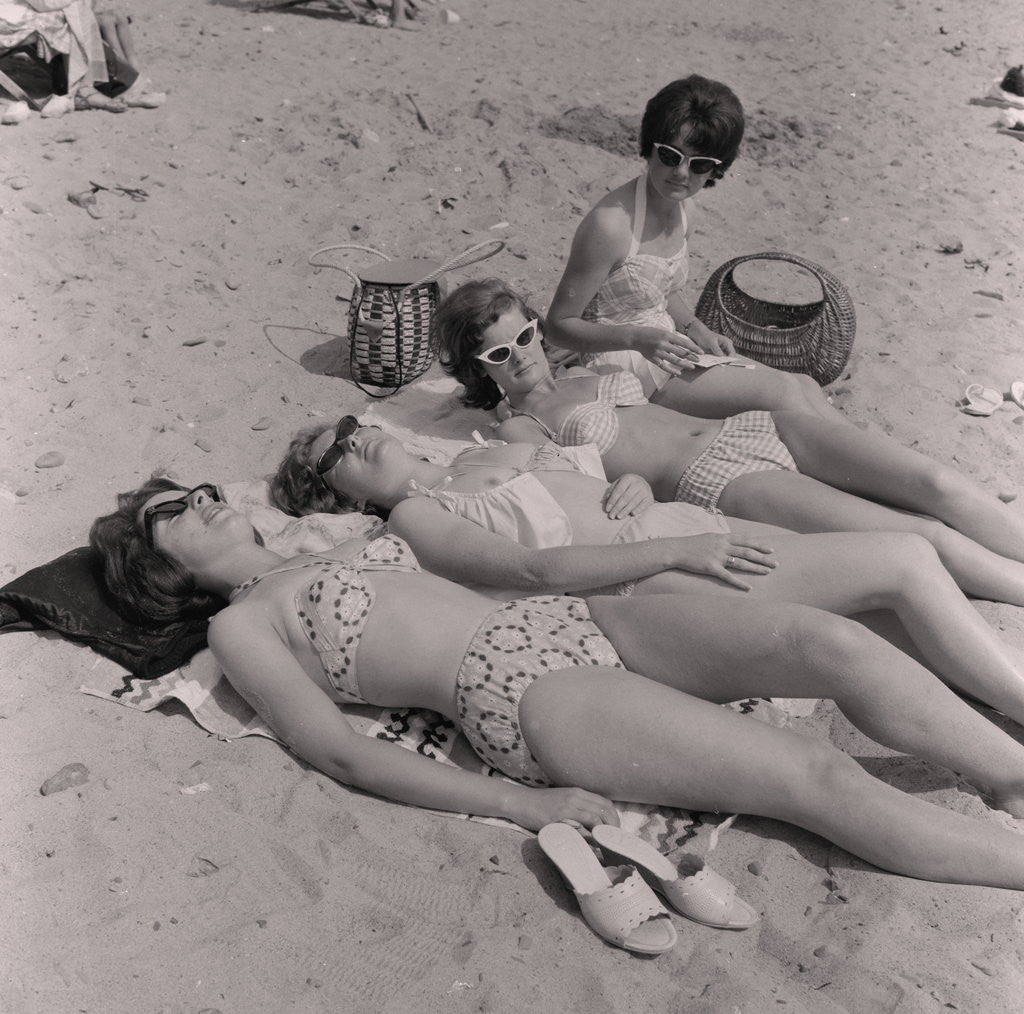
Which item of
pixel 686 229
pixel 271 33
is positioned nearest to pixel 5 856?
pixel 686 229

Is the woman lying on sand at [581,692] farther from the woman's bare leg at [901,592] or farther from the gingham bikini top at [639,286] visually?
the gingham bikini top at [639,286]

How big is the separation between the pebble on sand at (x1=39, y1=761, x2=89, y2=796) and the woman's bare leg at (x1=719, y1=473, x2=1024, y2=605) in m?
2.38

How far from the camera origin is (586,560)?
10.4 ft

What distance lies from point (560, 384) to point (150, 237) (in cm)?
294

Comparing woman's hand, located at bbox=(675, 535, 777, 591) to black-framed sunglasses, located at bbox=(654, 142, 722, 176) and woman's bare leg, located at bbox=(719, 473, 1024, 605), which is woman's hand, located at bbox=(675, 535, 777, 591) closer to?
woman's bare leg, located at bbox=(719, 473, 1024, 605)

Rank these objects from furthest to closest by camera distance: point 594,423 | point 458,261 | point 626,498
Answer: point 458,261, point 594,423, point 626,498

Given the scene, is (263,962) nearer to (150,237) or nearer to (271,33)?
(150,237)

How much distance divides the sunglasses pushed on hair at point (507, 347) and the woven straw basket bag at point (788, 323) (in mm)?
1507

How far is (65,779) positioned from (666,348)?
2.71 metres

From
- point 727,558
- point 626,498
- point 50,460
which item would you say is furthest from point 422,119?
point 727,558

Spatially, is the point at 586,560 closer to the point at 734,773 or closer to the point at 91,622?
the point at 734,773

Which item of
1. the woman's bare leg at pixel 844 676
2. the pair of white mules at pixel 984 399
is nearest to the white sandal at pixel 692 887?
the woman's bare leg at pixel 844 676

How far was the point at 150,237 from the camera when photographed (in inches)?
234

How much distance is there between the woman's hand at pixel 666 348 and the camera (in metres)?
4.28
